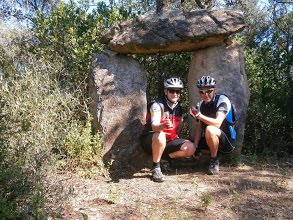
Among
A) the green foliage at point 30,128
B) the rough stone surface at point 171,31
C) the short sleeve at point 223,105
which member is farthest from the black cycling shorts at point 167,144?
the rough stone surface at point 171,31

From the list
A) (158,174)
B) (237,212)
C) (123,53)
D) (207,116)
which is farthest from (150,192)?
(123,53)

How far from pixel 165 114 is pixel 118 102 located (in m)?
0.83

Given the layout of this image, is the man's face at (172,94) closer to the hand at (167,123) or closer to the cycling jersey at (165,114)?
the cycling jersey at (165,114)

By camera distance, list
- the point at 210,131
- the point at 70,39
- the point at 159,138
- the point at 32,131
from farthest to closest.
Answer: the point at 70,39, the point at 210,131, the point at 159,138, the point at 32,131

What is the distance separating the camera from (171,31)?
20.1ft

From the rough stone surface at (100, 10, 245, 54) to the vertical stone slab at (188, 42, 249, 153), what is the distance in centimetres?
24

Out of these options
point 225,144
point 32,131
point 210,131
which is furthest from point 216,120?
point 32,131

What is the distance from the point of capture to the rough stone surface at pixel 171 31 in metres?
6.08

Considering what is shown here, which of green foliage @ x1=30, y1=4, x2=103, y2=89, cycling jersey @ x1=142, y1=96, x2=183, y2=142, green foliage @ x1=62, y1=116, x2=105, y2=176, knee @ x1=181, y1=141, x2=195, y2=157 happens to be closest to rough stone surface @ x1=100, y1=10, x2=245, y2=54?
green foliage @ x1=30, y1=4, x2=103, y2=89

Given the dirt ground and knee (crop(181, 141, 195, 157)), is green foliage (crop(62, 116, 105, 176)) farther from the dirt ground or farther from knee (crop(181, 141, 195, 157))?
knee (crop(181, 141, 195, 157))

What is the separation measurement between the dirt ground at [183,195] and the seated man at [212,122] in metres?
0.36

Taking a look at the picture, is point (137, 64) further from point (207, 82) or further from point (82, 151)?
point (82, 151)

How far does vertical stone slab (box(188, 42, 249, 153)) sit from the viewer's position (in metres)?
6.34

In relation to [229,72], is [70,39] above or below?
above
